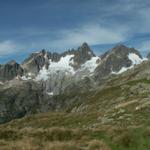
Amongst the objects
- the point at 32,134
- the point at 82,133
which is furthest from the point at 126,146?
the point at 32,134

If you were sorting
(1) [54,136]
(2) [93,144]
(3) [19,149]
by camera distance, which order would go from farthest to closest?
1. (1) [54,136]
2. (2) [93,144]
3. (3) [19,149]

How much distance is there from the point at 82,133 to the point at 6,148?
972cm

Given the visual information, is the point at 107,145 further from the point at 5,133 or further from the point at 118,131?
the point at 5,133

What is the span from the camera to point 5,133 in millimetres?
31328

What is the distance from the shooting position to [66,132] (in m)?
30.6

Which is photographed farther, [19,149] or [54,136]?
[54,136]

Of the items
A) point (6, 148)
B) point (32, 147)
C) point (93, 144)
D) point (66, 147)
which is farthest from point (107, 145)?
point (6, 148)

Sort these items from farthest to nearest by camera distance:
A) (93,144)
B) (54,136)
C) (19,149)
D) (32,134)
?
(32,134)
(54,136)
(93,144)
(19,149)

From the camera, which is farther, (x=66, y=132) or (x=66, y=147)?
(x=66, y=132)

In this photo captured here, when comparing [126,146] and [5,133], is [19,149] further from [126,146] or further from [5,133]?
[5,133]

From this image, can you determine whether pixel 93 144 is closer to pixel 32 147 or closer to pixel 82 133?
pixel 32 147

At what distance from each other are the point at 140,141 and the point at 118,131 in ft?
12.6

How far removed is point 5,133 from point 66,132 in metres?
5.56

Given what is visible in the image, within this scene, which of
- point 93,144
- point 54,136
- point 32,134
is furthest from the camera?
point 32,134
